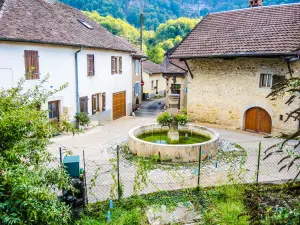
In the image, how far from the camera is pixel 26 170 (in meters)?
3.90

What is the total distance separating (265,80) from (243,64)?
1448 millimetres

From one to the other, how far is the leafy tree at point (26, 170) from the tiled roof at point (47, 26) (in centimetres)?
794

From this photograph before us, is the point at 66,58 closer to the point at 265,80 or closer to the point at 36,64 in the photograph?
the point at 36,64

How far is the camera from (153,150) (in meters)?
9.83

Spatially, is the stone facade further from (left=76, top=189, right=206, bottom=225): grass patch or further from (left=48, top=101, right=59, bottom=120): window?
(left=76, top=189, right=206, bottom=225): grass patch

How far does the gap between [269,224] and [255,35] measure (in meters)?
13.6

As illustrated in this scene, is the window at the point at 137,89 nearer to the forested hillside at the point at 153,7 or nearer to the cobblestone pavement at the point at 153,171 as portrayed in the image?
the cobblestone pavement at the point at 153,171

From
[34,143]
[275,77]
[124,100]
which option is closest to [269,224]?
[34,143]

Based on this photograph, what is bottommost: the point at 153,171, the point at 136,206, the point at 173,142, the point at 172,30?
the point at 136,206

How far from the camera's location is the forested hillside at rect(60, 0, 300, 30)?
7450cm

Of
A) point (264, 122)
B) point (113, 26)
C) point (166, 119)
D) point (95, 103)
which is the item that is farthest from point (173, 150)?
point (113, 26)

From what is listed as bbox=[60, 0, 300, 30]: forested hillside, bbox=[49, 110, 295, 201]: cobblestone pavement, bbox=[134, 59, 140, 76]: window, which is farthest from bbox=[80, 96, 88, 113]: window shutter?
bbox=[60, 0, 300, 30]: forested hillside

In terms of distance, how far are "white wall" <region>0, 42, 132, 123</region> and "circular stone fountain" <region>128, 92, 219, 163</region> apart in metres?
3.94

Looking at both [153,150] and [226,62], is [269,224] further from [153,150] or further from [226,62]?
[226,62]
